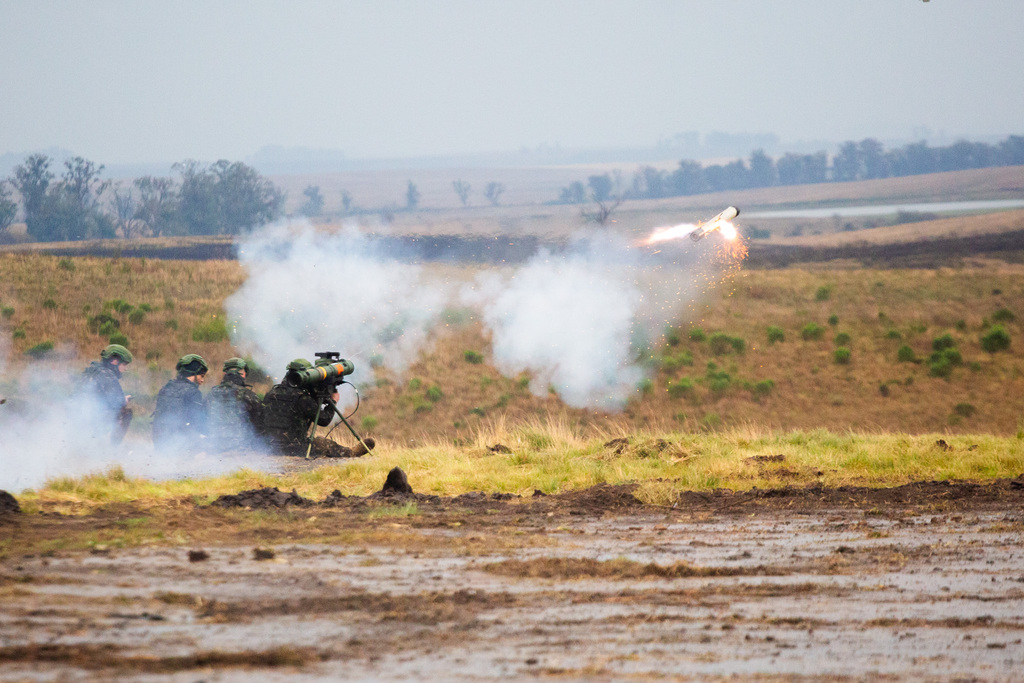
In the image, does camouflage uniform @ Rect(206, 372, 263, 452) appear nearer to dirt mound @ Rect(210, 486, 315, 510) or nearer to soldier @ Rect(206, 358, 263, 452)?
soldier @ Rect(206, 358, 263, 452)

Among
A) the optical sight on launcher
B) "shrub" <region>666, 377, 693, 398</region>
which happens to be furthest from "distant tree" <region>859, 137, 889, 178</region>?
the optical sight on launcher

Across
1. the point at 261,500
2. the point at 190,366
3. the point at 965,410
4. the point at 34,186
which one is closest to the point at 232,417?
the point at 190,366

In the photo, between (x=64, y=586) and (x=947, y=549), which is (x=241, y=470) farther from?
(x=947, y=549)

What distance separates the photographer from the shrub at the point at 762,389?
32500 mm

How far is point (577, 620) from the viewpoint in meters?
6.01

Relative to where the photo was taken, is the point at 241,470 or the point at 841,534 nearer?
the point at 841,534

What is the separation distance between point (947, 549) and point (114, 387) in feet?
35.5

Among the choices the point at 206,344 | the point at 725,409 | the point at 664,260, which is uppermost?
the point at 664,260

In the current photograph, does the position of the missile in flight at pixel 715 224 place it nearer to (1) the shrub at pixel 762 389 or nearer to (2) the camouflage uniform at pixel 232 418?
(2) the camouflage uniform at pixel 232 418

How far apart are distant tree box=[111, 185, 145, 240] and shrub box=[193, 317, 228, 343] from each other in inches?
1254

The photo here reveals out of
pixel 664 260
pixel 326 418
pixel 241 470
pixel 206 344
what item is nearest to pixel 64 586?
pixel 241 470

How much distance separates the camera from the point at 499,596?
6.44 m

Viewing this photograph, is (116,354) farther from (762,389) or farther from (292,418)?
(762,389)

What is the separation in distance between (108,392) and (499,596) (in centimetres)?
882
